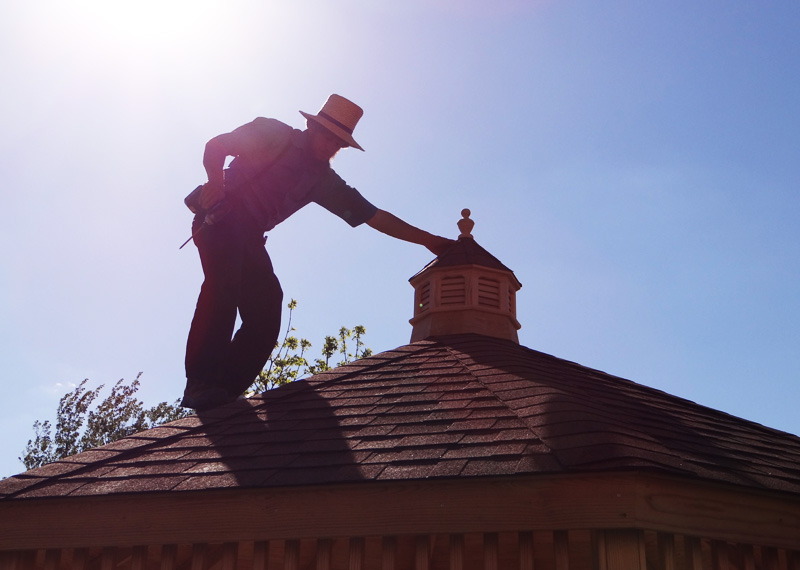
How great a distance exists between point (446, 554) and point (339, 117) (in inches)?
148

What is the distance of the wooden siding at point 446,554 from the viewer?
13.1 ft

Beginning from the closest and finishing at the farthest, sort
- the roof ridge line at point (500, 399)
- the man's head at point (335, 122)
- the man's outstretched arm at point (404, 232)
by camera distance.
Result: the roof ridge line at point (500, 399)
the man's head at point (335, 122)
the man's outstretched arm at point (404, 232)

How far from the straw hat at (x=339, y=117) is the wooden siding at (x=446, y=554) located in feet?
11.6

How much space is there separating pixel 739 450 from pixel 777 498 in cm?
97

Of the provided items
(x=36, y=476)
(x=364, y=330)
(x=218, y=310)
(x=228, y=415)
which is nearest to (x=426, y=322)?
(x=218, y=310)

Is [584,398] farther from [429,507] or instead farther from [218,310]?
[218,310]

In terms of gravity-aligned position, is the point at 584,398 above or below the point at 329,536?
above

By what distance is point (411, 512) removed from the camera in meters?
4.25

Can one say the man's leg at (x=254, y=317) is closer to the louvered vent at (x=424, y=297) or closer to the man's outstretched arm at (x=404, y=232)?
the man's outstretched arm at (x=404, y=232)

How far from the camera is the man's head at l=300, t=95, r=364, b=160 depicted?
7238 millimetres

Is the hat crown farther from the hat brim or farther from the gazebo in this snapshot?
the gazebo

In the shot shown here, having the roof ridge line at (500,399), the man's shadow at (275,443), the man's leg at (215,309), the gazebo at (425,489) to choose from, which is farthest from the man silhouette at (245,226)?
the roof ridge line at (500,399)

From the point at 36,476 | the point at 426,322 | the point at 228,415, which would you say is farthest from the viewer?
the point at 426,322

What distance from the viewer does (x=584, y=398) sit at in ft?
18.0
